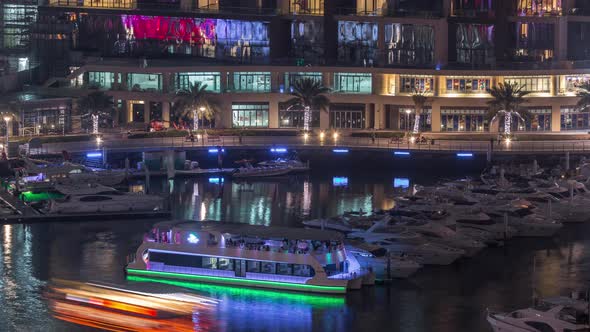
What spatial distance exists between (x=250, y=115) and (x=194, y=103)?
381 inches

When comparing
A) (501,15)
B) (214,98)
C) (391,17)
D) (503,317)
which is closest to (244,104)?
(214,98)

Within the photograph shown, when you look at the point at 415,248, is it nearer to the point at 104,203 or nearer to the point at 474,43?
the point at 104,203

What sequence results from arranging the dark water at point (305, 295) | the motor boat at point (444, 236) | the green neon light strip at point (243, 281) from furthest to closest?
the motor boat at point (444, 236)
the green neon light strip at point (243, 281)
the dark water at point (305, 295)

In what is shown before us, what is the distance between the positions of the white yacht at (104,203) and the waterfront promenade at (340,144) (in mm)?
21855

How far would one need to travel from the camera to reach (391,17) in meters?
142

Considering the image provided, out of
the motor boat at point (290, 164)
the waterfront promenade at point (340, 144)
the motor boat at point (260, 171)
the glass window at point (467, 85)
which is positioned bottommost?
the motor boat at point (260, 171)

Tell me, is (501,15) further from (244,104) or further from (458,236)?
(458,236)

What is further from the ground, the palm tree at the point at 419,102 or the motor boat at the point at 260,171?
the palm tree at the point at 419,102

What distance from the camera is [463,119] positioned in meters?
138

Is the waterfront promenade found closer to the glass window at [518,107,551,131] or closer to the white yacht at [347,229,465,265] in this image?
the glass window at [518,107,551,131]

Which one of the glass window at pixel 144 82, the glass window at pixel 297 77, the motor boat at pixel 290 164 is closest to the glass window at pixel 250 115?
the glass window at pixel 297 77

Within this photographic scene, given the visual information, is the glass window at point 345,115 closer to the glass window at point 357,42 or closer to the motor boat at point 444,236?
the glass window at point 357,42

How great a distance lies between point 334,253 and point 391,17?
79.4m

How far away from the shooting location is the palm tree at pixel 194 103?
128500 mm
